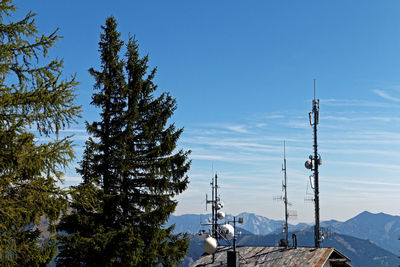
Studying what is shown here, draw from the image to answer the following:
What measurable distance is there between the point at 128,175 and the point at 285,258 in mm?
12013

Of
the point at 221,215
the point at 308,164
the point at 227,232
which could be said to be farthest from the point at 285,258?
the point at 221,215

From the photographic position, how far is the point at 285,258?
26.3m

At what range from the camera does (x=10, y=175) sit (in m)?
10.4

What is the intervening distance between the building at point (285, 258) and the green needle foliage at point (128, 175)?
19.8ft

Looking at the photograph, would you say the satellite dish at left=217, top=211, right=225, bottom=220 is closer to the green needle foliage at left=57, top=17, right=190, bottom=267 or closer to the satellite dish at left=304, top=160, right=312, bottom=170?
the satellite dish at left=304, top=160, right=312, bottom=170

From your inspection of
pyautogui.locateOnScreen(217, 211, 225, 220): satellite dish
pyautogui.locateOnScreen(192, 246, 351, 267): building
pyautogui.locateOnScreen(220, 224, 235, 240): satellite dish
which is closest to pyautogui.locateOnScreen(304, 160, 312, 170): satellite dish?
pyautogui.locateOnScreen(192, 246, 351, 267): building

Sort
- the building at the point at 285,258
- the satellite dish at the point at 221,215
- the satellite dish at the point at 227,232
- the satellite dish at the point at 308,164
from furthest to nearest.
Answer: the satellite dish at the point at 221,215, the satellite dish at the point at 308,164, the satellite dish at the point at 227,232, the building at the point at 285,258

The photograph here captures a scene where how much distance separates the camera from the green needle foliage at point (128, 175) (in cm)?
1914

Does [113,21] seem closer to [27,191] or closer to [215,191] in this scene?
[27,191]

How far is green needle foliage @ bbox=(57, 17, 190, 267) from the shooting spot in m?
19.1

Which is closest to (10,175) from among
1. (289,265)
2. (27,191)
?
(27,191)

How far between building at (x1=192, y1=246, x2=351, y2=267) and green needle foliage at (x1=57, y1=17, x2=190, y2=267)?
6.03 m

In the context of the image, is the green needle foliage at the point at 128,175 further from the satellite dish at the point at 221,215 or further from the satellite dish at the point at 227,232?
the satellite dish at the point at 221,215

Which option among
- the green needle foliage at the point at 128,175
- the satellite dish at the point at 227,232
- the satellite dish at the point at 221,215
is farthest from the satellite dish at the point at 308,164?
the green needle foliage at the point at 128,175
